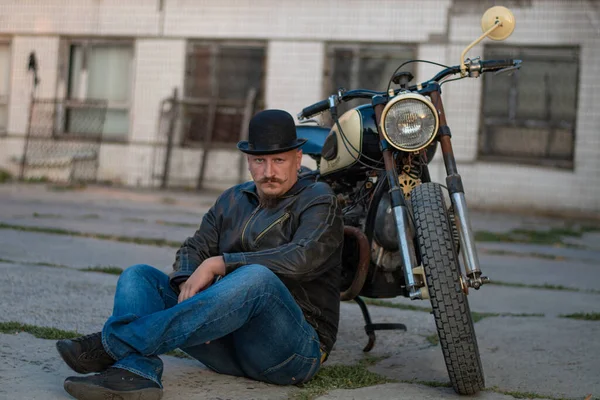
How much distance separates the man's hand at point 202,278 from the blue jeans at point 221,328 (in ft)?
0.22

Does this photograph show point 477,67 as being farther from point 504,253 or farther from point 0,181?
point 0,181

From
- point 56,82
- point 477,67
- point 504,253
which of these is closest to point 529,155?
point 504,253

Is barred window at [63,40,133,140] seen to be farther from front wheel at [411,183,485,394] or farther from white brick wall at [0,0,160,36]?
front wheel at [411,183,485,394]

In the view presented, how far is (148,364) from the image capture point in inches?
111

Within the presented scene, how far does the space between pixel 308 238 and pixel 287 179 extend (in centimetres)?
29

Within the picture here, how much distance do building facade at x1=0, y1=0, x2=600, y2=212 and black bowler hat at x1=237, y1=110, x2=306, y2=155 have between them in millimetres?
9621

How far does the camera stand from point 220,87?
14516 millimetres

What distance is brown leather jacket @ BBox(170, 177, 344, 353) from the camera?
10.1ft

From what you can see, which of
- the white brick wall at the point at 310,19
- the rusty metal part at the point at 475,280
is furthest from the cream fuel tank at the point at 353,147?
the white brick wall at the point at 310,19

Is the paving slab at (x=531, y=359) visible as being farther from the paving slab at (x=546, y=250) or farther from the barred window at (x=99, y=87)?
the barred window at (x=99, y=87)

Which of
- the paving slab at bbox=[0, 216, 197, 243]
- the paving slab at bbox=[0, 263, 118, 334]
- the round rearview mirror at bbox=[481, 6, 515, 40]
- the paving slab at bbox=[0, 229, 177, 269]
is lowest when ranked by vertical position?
the paving slab at bbox=[0, 216, 197, 243]

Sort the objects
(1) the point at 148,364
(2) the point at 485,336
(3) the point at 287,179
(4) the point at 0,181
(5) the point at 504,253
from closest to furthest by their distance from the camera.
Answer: (1) the point at 148,364, (3) the point at 287,179, (2) the point at 485,336, (5) the point at 504,253, (4) the point at 0,181

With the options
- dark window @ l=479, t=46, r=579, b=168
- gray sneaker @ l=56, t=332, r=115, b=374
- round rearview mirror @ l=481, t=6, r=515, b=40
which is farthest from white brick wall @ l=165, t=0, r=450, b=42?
gray sneaker @ l=56, t=332, r=115, b=374

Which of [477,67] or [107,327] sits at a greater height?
[477,67]
